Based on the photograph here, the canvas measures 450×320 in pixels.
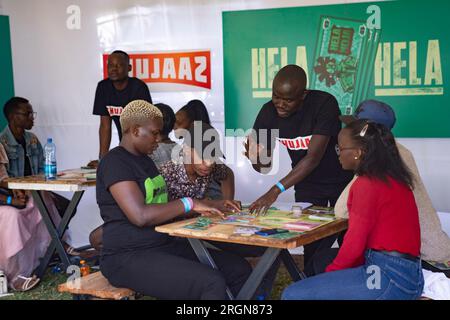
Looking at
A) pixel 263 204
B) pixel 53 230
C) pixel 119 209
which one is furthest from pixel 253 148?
pixel 53 230

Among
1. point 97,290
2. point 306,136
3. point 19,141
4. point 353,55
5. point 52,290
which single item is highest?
point 353,55

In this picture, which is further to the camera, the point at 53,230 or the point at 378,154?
the point at 53,230

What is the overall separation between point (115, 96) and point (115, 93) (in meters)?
0.03

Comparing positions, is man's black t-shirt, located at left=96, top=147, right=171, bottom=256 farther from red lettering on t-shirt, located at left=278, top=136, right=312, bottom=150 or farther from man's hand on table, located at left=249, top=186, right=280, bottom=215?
red lettering on t-shirt, located at left=278, top=136, right=312, bottom=150

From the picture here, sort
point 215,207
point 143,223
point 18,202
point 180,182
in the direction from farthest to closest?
point 18,202
point 180,182
point 215,207
point 143,223

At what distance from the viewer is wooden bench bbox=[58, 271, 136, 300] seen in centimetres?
288

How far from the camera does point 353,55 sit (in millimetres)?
5070

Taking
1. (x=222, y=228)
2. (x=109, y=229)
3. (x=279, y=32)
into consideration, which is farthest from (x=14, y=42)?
(x=222, y=228)

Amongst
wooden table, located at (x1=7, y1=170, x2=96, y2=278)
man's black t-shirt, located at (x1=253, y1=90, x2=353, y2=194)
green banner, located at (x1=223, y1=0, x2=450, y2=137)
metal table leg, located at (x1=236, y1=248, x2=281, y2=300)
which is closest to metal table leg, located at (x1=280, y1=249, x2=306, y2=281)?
man's black t-shirt, located at (x1=253, y1=90, x2=353, y2=194)

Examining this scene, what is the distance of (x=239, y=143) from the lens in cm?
552

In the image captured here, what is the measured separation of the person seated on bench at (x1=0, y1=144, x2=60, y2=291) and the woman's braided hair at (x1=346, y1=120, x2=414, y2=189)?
2.88m

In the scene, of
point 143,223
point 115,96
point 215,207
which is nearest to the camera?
point 143,223

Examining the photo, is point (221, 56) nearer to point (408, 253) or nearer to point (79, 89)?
point (79, 89)

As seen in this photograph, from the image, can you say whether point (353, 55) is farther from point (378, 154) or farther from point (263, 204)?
point (378, 154)
